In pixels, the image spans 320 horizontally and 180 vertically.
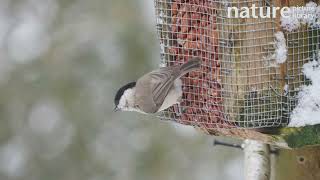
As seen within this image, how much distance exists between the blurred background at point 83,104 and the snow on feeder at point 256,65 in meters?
3.36

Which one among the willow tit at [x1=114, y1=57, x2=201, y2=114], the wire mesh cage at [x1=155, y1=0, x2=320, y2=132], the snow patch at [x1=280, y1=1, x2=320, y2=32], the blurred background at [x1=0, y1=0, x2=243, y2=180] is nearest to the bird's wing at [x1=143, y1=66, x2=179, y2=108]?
the willow tit at [x1=114, y1=57, x2=201, y2=114]

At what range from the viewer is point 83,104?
6414 millimetres

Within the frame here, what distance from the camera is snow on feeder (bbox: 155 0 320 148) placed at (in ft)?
9.03

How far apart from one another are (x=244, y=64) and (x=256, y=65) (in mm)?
49

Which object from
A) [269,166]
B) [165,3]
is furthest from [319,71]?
[165,3]

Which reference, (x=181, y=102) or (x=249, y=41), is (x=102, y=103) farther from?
(x=249, y=41)

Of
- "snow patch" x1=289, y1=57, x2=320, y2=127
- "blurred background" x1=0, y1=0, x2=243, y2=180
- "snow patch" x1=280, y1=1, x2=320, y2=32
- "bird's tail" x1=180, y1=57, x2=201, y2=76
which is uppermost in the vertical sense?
"snow patch" x1=280, y1=1, x2=320, y2=32

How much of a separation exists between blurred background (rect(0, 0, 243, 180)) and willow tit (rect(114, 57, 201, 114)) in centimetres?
298

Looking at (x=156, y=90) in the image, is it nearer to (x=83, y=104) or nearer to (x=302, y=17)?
(x=302, y=17)

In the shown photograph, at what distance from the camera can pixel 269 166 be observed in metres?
3.07

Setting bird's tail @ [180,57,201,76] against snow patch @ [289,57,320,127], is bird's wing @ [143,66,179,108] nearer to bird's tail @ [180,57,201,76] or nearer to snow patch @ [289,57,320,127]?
bird's tail @ [180,57,201,76]

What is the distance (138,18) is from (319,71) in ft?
12.6

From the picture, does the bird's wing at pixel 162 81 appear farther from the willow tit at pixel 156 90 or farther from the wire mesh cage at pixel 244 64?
the wire mesh cage at pixel 244 64

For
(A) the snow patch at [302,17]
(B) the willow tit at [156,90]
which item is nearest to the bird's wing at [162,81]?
(B) the willow tit at [156,90]
